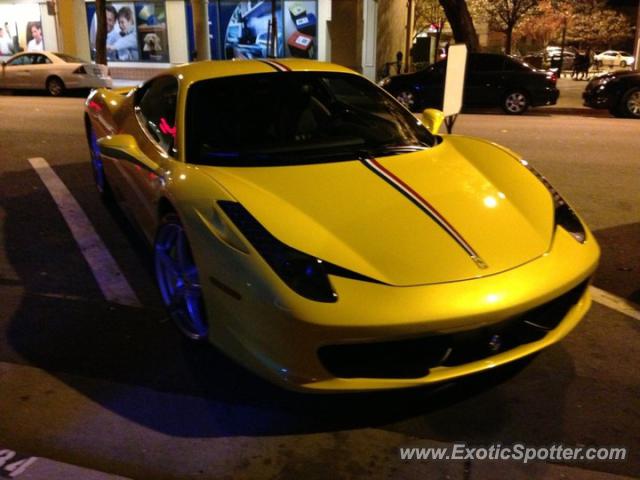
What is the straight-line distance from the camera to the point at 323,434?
269 cm

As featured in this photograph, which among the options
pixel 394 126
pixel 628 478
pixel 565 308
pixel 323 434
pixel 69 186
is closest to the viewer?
pixel 628 478

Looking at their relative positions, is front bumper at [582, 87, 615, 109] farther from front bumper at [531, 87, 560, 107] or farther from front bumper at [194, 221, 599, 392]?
front bumper at [194, 221, 599, 392]

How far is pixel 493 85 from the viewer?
45.8ft

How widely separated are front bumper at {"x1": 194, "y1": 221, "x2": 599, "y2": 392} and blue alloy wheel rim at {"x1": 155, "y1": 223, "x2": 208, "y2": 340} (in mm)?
493

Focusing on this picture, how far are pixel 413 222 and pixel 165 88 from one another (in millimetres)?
2272

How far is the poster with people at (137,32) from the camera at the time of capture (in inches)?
962

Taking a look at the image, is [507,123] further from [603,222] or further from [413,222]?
[413,222]

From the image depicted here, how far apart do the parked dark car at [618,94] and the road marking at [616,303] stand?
1037 cm

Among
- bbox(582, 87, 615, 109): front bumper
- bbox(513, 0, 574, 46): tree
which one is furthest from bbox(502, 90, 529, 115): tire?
bbox(513, 0, 574, 46): tree

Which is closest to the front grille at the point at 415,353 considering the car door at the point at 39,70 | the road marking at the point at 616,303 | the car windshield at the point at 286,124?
the car windshield at the point at 286,124

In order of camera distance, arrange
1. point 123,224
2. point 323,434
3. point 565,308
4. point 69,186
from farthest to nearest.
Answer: point 69,186, point 123,224, point 565,308, point 323,434

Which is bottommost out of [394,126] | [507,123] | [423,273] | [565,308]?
[507,123]

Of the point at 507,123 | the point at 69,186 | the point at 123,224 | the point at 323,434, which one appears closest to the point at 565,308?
the point at 323,434

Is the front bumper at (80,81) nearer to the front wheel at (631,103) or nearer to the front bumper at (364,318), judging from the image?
the front wheel at (631,103)
